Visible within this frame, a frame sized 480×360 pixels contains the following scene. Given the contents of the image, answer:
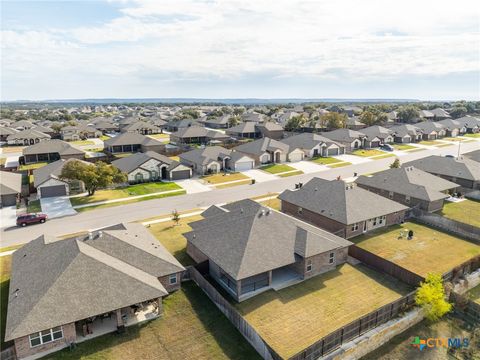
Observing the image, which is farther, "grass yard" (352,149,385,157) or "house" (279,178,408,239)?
"grass yard" (352,149,385,157)

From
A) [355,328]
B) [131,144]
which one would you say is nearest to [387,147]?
[131,144]

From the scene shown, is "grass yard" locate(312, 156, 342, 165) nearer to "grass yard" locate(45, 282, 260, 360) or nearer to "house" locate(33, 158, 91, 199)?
"house" locate(33, 158, 91, 199)

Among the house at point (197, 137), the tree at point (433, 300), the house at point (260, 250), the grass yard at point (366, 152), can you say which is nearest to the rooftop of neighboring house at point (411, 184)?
the house at point (260, 250)

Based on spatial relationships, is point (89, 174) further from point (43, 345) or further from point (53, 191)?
point (43, 345)

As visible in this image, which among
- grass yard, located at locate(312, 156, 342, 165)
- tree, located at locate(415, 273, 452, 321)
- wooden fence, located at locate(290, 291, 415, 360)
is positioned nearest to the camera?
wooden fence, located at locate(290, 291, 415, 360)

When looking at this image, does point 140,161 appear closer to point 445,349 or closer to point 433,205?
point 433,205

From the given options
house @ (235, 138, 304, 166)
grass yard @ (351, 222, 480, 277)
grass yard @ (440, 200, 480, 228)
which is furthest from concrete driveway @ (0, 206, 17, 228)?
grass yard @ (440, 200, 480, 228)
